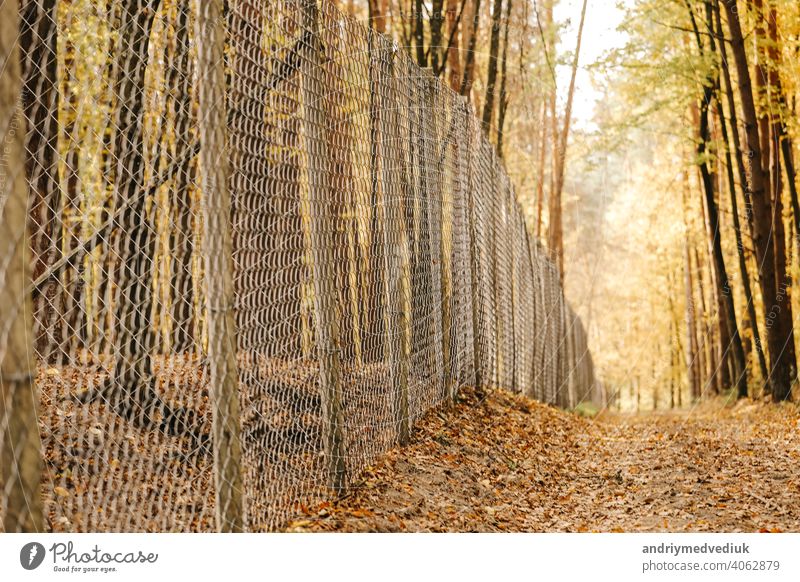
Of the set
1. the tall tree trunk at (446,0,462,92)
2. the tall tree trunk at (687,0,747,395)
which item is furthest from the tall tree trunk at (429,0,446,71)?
the tall tree trunk at (687,0,747,395)

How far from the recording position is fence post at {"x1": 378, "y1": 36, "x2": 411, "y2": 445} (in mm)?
5055

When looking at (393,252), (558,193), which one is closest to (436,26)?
(393,252)

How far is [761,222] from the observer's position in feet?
34.7

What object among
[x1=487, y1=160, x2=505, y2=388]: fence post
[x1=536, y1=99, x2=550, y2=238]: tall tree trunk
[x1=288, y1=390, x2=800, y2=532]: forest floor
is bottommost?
[x1=288, y1=390, x2=800, y2=532]: forest floor

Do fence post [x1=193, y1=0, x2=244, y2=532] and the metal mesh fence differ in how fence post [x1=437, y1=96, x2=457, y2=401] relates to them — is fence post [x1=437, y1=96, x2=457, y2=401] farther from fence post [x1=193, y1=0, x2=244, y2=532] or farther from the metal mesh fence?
fence post [x1=193, y1=0, x2=244, y2=532]

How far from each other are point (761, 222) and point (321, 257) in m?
8.48

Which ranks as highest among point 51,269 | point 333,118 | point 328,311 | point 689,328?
point 333,118

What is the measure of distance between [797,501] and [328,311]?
3017 millimetres

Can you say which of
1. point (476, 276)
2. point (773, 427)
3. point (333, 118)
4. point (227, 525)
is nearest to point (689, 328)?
point (773, 427)

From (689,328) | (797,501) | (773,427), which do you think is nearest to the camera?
(797,501)

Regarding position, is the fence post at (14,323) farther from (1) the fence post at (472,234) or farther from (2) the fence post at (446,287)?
(1) the fence post at (472,234)

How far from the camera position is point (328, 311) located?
401 cm
